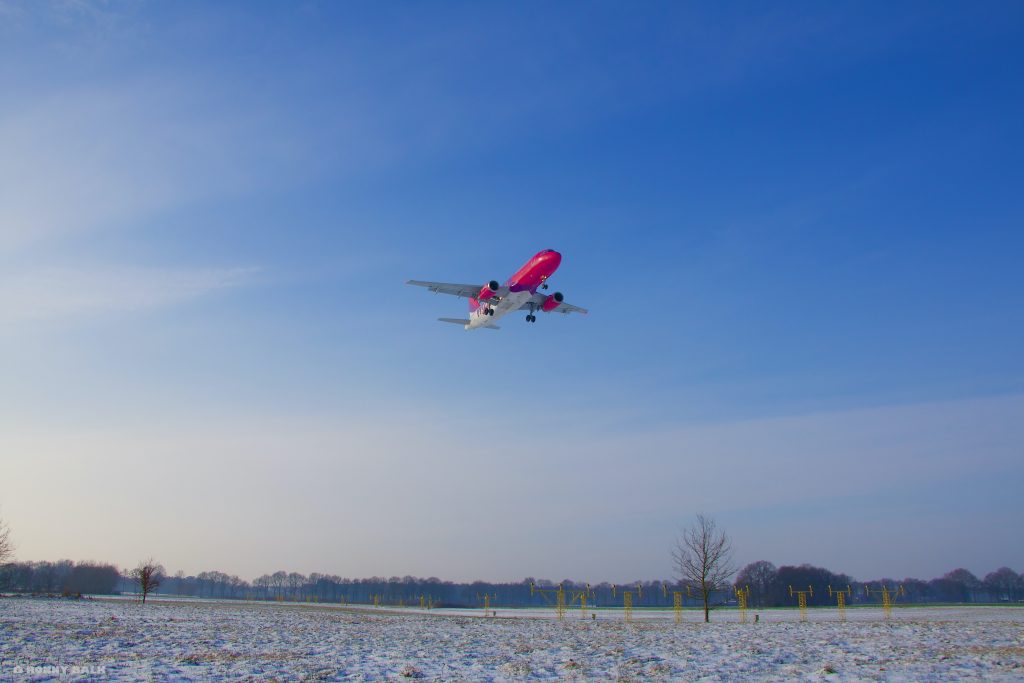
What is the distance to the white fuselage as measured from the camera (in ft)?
139

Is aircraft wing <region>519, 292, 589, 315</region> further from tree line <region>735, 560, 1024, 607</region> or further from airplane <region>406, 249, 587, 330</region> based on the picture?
tree line <region>735, 560, 1024, 607</region>

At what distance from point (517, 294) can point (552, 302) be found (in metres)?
3.46

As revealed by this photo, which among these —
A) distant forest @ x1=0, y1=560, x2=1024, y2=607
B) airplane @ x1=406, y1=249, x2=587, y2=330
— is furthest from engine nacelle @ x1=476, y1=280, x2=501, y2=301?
→ distant forest @ x1=0, y1=560, x2=1024, y2=607

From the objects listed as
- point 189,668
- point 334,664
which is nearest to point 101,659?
point 189,668

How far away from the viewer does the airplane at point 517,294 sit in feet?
131

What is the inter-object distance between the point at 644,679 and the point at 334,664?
7048 millimetres

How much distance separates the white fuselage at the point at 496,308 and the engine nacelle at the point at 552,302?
195 centimetres

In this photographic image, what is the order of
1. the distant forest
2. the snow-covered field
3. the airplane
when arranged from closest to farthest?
the snow-covered field < the airplane < the distant forest

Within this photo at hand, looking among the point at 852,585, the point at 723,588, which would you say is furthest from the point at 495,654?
the point at 852,585

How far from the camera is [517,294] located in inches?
1654

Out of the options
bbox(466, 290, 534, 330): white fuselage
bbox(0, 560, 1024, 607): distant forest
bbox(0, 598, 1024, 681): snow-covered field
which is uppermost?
bbox(466, 290, 534, 330): white fuselage

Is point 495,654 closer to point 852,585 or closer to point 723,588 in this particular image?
point 723,588

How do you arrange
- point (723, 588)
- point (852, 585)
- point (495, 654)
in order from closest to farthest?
point (495, 654)
point (723, 588)
point (852, 585)

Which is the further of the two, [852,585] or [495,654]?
[852,585]
